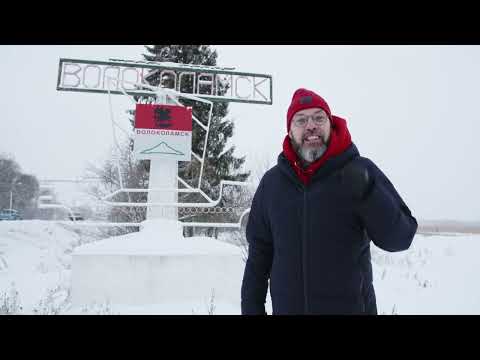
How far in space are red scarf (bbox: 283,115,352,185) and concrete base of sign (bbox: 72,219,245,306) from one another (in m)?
3.82

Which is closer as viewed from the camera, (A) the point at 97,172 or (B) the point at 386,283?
(B) the point at 386,283

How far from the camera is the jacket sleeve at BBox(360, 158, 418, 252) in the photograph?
1.52 metres

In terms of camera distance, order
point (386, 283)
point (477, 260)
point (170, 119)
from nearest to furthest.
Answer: point (170, 119) < point (386, 283) < point (477, 260)

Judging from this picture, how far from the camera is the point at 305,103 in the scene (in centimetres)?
186

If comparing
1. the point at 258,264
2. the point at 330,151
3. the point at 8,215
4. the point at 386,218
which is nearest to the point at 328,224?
the point at 386,218

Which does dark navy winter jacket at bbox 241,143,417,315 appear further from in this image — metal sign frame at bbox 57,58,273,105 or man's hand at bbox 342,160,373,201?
metal sign frame at bbox 57,58,273,105

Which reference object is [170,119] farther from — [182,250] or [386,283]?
[386,283]

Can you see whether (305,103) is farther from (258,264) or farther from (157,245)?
(157,245)

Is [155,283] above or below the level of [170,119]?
below

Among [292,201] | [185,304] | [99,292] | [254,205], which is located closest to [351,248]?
[292,201]

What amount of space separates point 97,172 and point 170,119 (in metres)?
13.5

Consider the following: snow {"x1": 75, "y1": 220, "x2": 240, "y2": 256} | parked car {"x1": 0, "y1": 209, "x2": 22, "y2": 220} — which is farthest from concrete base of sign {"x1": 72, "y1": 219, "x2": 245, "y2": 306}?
parked car {"x1": 0, "y1": 209, "x2": 22, "y2": 220}

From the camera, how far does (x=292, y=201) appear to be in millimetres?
1705

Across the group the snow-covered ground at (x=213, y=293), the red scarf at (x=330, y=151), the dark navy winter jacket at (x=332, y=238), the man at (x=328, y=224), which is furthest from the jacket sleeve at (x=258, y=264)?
the snow-covered ground at (x=213, y=293)
